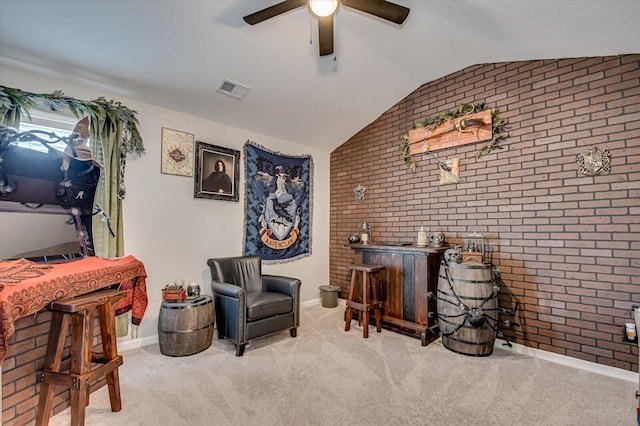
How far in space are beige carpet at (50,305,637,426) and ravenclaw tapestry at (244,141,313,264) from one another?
1.42 metres

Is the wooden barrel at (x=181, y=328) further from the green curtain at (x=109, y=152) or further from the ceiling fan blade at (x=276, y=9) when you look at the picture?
the ceiling fan blade at (x=276, y=9)

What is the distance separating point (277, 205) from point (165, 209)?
1471mm

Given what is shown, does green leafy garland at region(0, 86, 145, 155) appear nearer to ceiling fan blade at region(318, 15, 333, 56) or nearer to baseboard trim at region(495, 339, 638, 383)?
ceiling fan blade at region(318, 15, 333, 56)

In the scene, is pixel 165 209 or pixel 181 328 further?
pixel 165 209

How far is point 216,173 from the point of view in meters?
3.56

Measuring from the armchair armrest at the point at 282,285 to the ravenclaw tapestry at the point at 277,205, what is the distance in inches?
23.2

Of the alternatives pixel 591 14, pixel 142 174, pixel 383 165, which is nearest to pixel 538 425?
pixel 591 14

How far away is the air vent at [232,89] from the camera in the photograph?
10.0 feet

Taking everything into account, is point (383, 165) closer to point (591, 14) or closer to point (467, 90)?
point (467, 90)

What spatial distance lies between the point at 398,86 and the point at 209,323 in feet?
11.5

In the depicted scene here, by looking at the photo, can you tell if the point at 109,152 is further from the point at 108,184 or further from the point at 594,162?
the point at 594,162

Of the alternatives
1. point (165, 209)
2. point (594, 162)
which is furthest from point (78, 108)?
point (594, 162)

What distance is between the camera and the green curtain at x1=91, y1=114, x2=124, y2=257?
2.66 m

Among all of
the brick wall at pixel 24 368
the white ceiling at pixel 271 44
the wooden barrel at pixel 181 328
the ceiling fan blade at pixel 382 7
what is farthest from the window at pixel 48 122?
the ceiling fan blade at pixel 382 7
